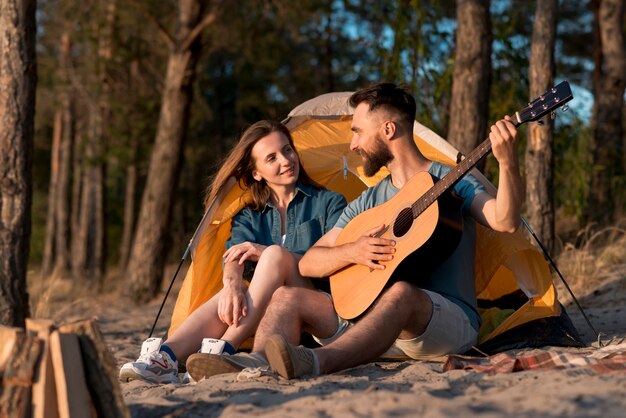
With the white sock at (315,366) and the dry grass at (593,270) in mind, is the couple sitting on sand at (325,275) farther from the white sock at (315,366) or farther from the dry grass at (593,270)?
the dry grass at (593,270)

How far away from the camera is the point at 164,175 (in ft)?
35.0

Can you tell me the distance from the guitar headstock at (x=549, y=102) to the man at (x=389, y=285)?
92 millimetres

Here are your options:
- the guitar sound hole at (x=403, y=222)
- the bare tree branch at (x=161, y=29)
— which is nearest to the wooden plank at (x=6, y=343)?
the guitar sound hole at (x=403, y=222)

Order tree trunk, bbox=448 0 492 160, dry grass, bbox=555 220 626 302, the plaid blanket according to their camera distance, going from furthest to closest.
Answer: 1. tree trunk, bbox=448 0 492 160
2. dry grass, bbox=555 220 626 302
3. the plaid blanket

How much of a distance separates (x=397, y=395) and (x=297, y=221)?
2059 millimetres

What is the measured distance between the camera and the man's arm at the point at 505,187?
3781mm

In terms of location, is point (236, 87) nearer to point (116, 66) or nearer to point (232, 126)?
point (232, 126)

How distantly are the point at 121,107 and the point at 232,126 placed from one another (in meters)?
5.66

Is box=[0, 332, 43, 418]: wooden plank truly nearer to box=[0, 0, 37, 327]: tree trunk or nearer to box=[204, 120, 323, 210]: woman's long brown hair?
box=[204, 120, 323, 210]: woman's long brown hair

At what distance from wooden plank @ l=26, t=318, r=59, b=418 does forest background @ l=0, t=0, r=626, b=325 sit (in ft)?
10.0

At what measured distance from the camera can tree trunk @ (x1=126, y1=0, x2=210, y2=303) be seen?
10555 millimetres

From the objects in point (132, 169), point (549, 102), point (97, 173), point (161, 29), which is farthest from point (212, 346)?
point (97, 173)

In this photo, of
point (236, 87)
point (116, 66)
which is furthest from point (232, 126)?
point (116, 66)

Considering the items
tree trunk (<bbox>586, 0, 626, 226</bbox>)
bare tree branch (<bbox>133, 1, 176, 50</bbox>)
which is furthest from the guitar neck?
bare tree branch (<bbox>133, 1, 176, 50</bbox>)
